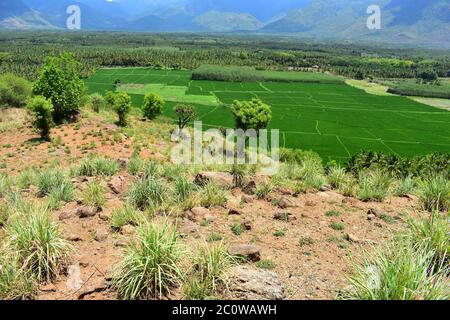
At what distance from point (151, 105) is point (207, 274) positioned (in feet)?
172

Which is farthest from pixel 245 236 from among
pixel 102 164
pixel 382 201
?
pixel 102 164

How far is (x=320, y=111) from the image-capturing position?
88.1m

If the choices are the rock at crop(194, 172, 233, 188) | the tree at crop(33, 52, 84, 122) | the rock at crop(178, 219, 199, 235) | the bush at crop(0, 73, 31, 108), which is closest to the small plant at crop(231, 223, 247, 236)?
the rock at crop(178, 219, 199, 235)

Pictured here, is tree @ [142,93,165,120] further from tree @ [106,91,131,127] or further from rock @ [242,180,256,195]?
rock @ [242,180,256,195]

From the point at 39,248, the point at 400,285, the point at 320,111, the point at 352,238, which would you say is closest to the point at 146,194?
the point at 39,248

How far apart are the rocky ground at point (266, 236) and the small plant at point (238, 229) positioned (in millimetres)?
99

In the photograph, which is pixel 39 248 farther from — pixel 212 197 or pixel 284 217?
pixel 284 217

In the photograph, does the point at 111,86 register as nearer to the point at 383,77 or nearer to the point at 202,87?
the point at 202,87

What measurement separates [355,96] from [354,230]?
109 metres

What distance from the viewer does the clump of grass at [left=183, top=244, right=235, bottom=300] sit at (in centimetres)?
590

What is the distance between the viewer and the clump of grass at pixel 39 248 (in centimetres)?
655

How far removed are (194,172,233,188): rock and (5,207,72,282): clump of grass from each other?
5542 millimetres

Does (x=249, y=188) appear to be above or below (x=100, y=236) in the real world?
above

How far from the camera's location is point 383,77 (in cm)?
16175
